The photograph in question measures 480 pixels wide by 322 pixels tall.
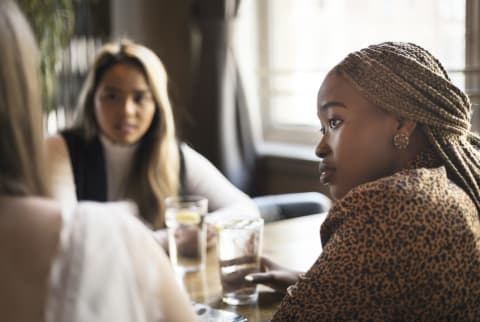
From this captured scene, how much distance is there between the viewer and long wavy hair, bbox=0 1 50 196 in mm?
808

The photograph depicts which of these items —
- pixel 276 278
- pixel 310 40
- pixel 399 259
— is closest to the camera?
pixel 399 259

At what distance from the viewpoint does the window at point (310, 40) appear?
2.92 meters

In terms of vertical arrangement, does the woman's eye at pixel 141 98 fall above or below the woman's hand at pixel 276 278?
above

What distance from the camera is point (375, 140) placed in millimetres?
1232

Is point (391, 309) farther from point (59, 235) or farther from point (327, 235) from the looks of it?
point (59, 235)

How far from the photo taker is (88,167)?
252cm

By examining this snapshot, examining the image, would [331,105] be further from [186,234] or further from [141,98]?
[141,98]

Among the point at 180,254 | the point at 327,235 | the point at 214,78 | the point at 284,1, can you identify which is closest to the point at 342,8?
the point at 284,1

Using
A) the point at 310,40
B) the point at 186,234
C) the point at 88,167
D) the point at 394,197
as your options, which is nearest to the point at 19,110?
the point at 394,197

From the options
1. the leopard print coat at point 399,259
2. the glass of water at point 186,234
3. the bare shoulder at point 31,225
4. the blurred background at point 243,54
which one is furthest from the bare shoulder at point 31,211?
the blurred background at point 243,54

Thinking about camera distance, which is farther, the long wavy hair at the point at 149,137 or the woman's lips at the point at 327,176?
the long wavy hair at the point at 149,137

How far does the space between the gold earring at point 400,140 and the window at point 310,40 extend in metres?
1.67

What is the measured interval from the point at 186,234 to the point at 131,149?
0.97 meters

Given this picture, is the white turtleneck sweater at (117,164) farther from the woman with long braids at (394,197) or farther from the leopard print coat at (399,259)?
the leopard print coat at (399,259)
